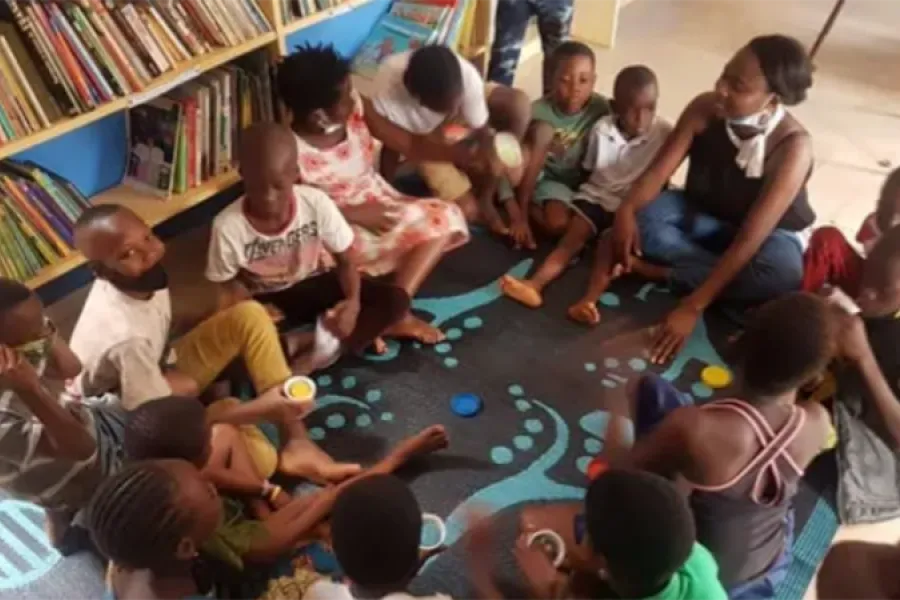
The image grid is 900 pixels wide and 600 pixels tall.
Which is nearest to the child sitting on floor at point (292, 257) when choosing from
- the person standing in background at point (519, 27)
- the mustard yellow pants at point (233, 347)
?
the mustard yellow pants at point (233, 347)

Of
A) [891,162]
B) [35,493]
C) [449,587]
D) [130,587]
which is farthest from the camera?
[891,162]

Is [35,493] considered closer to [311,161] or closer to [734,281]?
[311,161]

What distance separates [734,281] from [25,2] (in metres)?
1.80

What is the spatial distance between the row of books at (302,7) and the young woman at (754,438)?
5.09 ft

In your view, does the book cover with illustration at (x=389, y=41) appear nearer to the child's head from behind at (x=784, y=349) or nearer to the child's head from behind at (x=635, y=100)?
the child's head from behind at (x=635, y=100)

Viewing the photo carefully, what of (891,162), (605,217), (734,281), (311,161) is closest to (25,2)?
(311,161)

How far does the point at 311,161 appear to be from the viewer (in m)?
2.42

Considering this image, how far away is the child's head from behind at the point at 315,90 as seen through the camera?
2344 mm

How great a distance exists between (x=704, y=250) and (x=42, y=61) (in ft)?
5.48

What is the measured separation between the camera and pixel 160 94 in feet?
7.84

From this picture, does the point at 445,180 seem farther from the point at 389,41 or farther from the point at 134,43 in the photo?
the point at 134,43

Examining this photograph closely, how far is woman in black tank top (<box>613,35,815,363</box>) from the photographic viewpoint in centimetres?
229

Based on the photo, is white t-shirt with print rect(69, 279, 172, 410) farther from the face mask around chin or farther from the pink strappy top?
the pink strappy top

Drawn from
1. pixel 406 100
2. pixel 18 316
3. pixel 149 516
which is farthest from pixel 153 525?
pixel 406 100
